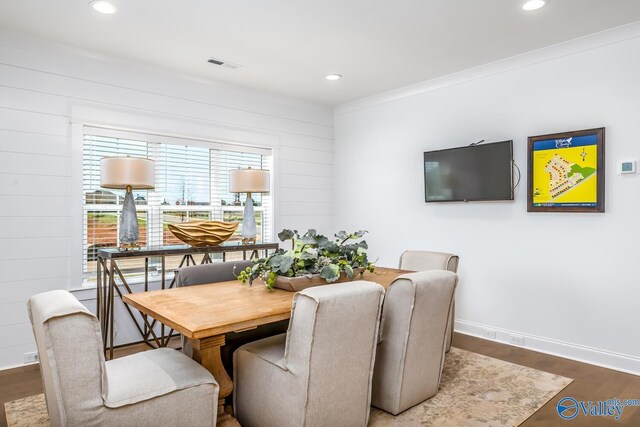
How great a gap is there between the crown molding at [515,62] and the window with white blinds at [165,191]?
156 centimetres

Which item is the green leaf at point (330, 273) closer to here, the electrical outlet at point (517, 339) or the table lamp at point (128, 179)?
the table lamp at point (128, 179)

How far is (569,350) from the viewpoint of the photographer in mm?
3408

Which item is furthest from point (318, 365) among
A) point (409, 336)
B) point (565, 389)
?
point (565, 389)

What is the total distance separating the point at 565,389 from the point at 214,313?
2426 millimetres

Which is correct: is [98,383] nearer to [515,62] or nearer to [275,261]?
[275,261]

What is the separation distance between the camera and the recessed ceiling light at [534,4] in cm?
271

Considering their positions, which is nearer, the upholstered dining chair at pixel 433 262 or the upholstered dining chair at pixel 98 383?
the upholstered dining chair at pixel 98 383

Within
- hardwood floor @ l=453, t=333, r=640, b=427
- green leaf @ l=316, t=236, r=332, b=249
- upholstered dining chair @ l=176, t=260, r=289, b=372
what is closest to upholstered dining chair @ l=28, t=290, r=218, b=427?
upholstered dining chair @ l=176, t=260, r=289, b=372

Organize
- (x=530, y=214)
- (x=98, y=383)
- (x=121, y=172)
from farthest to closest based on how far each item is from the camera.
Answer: (x=530, y=214) → (x=121, y=172) → (x=98, y=383)

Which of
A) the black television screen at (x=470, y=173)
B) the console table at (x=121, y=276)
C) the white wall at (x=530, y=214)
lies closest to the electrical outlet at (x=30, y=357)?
the console table at (x=121, y=276)

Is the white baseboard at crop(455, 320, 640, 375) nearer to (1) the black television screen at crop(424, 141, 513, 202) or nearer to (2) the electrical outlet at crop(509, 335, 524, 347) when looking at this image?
(2) the electrical outlet at crop(509, 335, 524, 347)

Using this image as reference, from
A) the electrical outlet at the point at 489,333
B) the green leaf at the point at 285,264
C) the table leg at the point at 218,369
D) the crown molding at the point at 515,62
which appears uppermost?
the crown molding at the point at 515,62

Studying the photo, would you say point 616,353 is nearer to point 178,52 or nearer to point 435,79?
point 435,79

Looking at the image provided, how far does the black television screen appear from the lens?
12.3 ft
